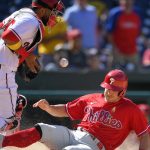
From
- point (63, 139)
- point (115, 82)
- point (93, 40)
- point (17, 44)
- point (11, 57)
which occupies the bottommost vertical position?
point (93, 40)

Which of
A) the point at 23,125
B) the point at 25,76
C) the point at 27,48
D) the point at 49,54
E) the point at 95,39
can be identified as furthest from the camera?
the point at 95,39

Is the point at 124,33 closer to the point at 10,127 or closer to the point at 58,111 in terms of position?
the point at 58,111

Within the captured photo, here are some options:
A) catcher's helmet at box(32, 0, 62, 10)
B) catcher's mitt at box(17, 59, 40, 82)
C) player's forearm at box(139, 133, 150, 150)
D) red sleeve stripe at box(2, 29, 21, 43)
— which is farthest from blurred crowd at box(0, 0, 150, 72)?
red sleeve stripe at box(2, 29, 21, 43)

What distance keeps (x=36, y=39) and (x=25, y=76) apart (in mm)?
590

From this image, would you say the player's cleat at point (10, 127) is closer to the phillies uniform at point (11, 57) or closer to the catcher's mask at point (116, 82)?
the phillies uniform at point (11, 57)

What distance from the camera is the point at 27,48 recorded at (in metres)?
6.64

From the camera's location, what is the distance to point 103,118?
6910mm

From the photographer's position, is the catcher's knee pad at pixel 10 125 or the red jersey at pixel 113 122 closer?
the catcher's knee pad at pixel 10 125

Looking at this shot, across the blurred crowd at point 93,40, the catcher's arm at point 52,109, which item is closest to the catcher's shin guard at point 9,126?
the catcher's arm at point 52,109

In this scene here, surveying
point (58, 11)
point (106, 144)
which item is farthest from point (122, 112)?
point (58, 11)

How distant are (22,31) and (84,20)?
5.51 m

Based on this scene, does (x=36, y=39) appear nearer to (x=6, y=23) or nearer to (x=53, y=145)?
(x=6, y=23)

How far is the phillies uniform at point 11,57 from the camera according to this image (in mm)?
6496

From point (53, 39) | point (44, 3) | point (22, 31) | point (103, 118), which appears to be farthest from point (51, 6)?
point (53, 39)
